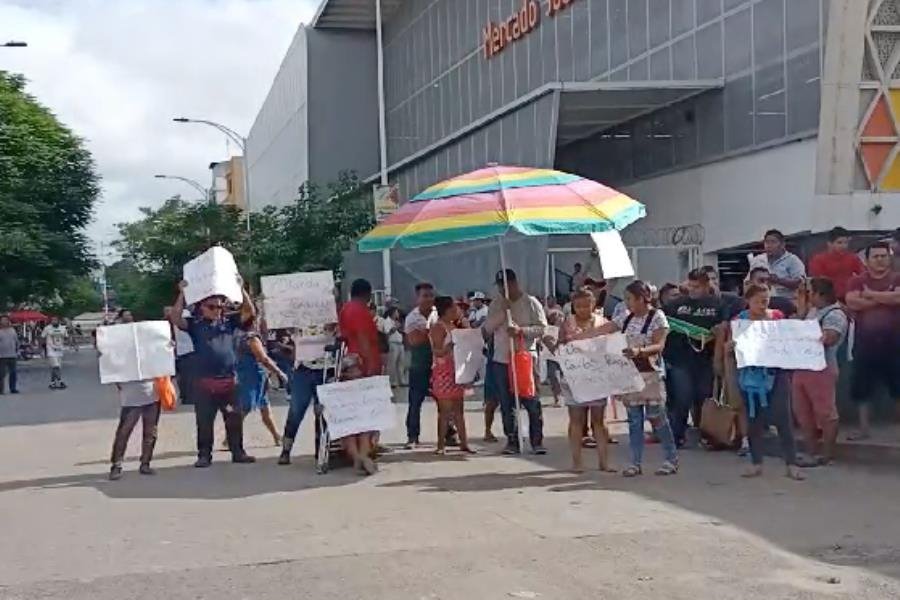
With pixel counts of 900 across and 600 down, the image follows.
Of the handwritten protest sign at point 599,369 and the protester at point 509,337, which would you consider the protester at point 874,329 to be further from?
the protester at point 509,337

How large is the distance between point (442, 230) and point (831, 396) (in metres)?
3.69

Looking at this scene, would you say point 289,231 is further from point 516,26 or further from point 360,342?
point 360,342

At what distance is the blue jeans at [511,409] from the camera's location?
1282 centimetres

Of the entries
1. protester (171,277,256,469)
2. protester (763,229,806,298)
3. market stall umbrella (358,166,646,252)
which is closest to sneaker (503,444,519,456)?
market stall umbrella (358,166,646,252)

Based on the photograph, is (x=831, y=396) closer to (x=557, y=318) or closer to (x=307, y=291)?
(x=307, y=291)

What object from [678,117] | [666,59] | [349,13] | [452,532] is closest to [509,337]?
[452,532]

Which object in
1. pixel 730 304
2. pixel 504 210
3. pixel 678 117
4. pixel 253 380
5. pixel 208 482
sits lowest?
pixel 208 482

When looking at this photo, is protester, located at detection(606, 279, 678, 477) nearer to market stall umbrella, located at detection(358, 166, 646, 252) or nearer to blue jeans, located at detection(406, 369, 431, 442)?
market stall umbrella, located at detection(358, 166, 646, 252)

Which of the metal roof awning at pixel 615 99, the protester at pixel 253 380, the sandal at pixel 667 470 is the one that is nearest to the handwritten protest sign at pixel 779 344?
the sandal at pixel 667 470

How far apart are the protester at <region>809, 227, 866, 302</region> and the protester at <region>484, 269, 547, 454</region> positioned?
2.79m

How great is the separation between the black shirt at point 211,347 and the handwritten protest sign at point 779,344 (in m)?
4.77

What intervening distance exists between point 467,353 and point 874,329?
386cm

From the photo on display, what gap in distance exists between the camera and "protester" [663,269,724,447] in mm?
12594

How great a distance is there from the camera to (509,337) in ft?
41.3
